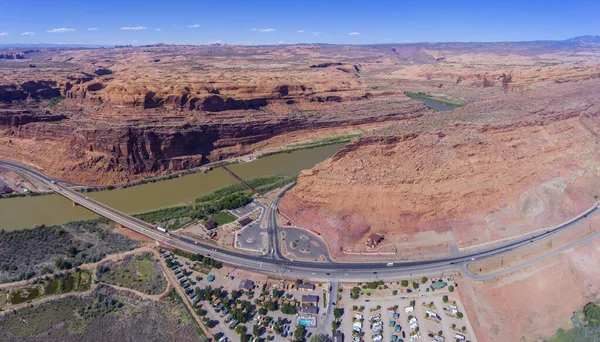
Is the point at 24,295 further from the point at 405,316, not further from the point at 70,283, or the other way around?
the point at 405,316

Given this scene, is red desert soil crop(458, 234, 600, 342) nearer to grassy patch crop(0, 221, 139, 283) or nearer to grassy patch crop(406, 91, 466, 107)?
grassy patch crop(0, 221, 139, 283)

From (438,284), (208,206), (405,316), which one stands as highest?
(208,206)

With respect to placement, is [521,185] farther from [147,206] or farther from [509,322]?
[147,206]

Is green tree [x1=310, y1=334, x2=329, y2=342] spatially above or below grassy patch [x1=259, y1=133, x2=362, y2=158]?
below

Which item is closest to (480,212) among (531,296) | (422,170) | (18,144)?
(422,170)

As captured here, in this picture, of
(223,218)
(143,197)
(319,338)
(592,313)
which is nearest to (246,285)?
(319,338)

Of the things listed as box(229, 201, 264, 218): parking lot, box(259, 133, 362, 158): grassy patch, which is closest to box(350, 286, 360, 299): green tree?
box(229, 201, 264, 218): parking lot
